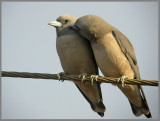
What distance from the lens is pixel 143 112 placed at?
25.8ft

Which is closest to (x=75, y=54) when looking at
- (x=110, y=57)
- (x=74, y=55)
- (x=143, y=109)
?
(x=74, y=55)

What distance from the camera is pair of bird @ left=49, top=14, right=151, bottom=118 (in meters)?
7.20

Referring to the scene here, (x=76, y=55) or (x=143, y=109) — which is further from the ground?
(x=76, y=55)

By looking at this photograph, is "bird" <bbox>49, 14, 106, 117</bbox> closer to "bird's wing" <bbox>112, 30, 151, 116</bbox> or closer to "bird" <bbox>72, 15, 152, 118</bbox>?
"bird" <bbox>72, 15, 152, 118</bbox>

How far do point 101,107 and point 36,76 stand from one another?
103 inches

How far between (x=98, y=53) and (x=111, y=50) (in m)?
0.28

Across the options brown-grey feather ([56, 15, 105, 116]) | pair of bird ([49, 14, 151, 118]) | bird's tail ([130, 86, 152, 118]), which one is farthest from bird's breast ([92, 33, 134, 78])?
bird's tail ([130, 86, 152, 118])

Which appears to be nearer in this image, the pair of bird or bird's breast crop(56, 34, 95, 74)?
the pair of bird

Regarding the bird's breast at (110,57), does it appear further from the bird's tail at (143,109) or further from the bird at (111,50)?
the bird's tail at (143,109)

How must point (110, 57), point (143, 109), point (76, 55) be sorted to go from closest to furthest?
1. point (110, 57)
2. point (76, 55)
3. point (143, 109)

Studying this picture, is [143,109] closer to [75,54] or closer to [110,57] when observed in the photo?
[110,57]

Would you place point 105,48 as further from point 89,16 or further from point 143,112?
point 143,112

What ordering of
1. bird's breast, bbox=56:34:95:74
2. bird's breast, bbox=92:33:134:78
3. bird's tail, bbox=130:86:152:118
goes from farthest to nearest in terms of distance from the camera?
bird's tail, bbox=130:86:152:118, bird's breast, bbox=56:34:95:74, bird's breast, bbox=92:33:134:78

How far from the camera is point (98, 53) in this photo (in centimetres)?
720
